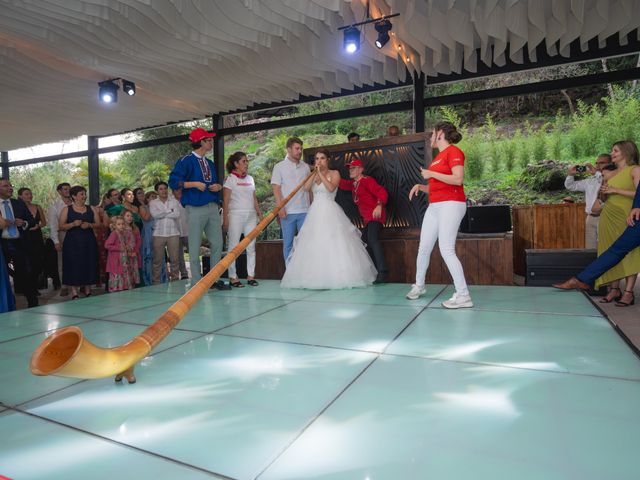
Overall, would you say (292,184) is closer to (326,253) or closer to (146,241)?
(326,253)

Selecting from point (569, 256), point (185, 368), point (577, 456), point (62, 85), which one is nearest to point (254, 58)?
point (62, 85)

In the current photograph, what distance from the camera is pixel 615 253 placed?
2951 millimetres

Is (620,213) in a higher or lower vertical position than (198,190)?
lower

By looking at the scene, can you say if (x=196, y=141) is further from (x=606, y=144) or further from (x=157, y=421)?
(x=606, y=144)

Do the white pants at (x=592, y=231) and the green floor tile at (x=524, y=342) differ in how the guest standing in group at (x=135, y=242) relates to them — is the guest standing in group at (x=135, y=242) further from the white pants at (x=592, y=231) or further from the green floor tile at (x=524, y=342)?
the white pants at (x=592, y=231)

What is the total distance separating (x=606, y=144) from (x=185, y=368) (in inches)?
469

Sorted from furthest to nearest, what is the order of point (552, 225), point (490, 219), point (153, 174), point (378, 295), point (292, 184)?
point (153, 174)
point (490, 219)
point (552, 225)
point (292, 184)
point (378, 295)

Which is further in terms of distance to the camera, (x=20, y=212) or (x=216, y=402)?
(x=20, y=212)

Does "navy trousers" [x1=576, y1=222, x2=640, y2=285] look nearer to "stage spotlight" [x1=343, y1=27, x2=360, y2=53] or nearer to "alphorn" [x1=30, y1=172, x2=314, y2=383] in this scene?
"alphorn" [x1=30, y1=172, x2=314, y2=383]

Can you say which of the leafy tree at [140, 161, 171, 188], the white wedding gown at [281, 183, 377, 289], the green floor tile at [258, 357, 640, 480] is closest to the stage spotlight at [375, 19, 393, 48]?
the white wedding gown at [281, 183, 377, 289]

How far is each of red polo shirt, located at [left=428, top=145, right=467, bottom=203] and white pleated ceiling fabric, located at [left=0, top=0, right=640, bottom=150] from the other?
88.5 inches

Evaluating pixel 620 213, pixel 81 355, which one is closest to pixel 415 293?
pixel 620 213

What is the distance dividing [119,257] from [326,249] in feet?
7.83

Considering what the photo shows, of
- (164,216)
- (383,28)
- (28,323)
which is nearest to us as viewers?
(28,323)
